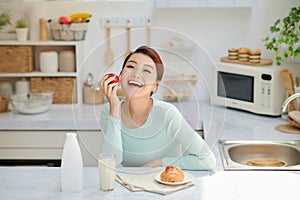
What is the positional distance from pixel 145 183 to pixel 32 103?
150 cm

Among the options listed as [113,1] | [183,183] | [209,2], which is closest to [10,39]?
[113,1]

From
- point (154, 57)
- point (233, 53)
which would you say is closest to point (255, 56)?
point (233, 53)

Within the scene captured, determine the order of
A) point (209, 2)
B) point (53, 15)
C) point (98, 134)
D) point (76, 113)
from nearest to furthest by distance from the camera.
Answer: point (98, 134)
point (76, 113)
point (209, 2)
point (53, 15)

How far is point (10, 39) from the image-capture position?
361cm

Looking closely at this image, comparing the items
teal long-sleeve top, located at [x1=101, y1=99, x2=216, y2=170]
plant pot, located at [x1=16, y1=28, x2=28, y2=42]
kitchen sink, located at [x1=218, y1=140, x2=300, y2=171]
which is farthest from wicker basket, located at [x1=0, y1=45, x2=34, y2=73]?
teal long-sleeve top, located at [x1=101, y1=99, x2=216, y2=170]

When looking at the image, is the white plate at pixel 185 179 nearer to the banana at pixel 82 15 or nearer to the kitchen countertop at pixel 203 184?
the kitchen countertop at pixel 203 184

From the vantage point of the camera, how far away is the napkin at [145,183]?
196 cm

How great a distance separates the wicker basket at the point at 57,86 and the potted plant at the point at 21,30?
A: 0.26 m

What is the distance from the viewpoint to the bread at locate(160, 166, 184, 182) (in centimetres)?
201

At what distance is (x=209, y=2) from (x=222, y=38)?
12.9 inches

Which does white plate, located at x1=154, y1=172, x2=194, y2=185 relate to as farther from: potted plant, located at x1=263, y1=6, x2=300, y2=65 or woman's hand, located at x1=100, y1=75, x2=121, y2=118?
potted plant, located at x1=263, y1=6, x2=300, y2=65

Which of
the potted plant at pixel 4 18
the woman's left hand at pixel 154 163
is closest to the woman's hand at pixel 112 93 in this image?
the woman's left hand at pixel 154 163

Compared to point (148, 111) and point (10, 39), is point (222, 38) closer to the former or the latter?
point (10, 39)

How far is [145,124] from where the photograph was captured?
6.67 ft
